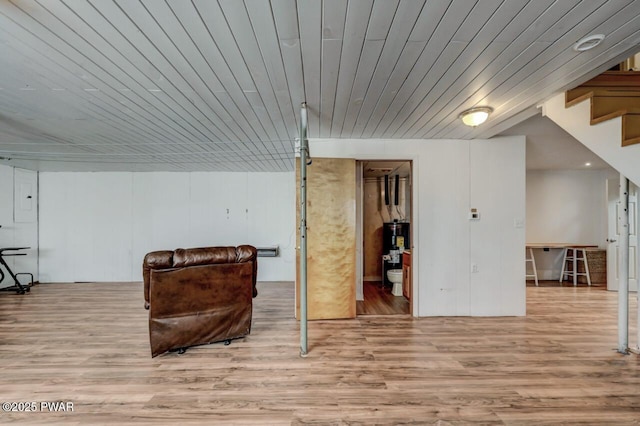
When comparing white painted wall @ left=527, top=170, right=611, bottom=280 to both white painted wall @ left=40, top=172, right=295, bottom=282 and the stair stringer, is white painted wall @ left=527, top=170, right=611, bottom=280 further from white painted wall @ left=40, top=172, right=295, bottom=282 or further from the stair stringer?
white painted wall @ left=40, top=172, right=295, bottom=282

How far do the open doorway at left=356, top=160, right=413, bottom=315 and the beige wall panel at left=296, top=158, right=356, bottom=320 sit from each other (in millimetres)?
1167

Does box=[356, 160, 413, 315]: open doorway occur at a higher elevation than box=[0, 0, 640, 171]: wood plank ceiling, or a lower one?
lower

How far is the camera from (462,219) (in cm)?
385

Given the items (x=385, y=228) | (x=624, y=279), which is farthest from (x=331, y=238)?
(x=624, y=279)

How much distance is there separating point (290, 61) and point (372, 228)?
492cm

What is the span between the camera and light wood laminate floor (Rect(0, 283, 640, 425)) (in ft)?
6.33

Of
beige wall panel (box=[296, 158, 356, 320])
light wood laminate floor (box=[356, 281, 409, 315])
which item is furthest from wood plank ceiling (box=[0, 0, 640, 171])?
light wood laminate floor (box=[356, 281, 409, 315])

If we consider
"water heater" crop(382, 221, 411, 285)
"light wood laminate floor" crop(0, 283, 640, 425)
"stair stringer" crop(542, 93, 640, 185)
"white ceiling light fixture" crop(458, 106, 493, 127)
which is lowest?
"light wood laminate floor" crop(0, 283, 640, 425)

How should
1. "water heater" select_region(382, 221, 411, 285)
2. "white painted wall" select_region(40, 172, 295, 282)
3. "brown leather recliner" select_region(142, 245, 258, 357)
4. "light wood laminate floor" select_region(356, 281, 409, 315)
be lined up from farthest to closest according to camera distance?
1. "white painted wall" select_region(40, 172, 295, 282)
2. "water heater" select_region(382, 221, 411, 285)
3. "light wood laminate floor" select_region(356, 281, 409, 315)
4. "brown leather recliner" select_region(142, 245, 258, 357)

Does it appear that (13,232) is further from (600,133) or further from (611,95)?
(611,95)

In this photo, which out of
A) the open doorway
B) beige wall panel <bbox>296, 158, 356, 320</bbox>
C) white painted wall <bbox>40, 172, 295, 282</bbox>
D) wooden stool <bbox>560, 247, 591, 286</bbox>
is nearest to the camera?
beige wall panel <bbox>296, 158, 356, 320</bbox>

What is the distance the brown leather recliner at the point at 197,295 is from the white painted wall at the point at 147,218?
125 inches

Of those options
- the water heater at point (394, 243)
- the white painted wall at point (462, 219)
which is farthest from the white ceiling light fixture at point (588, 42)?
the water heater at point (394, 243)

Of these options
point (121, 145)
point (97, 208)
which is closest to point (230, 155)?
point (121, 145)
